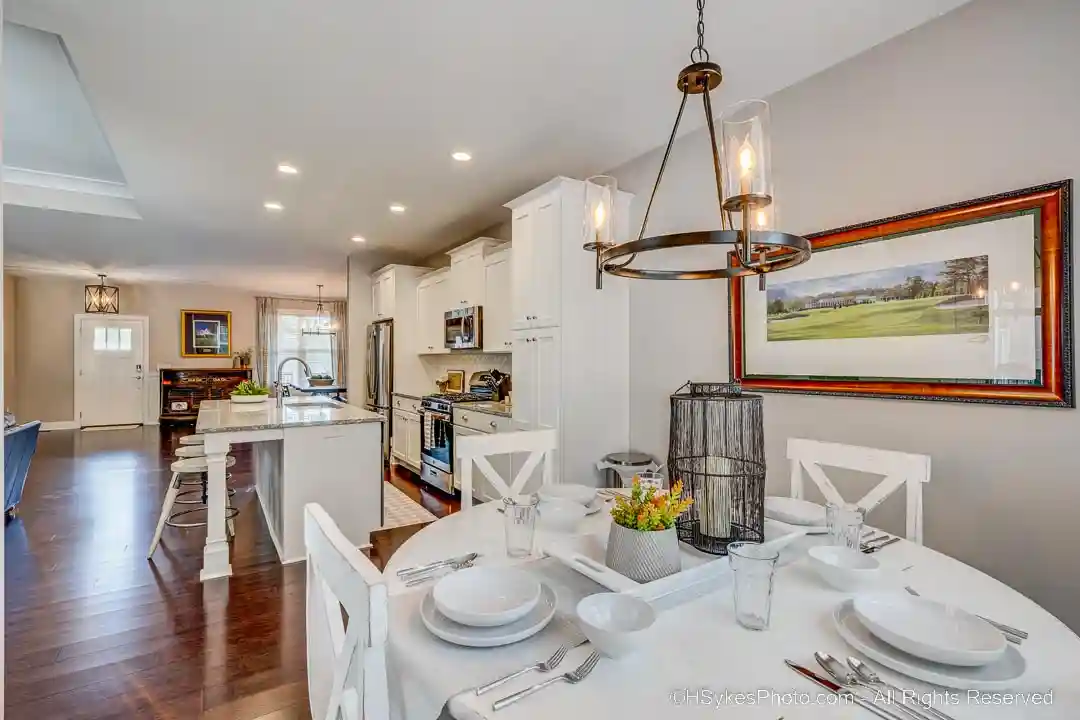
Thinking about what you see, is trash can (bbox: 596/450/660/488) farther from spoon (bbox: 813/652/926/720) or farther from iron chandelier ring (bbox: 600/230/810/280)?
spoon (bbox: 813/652/926/720)

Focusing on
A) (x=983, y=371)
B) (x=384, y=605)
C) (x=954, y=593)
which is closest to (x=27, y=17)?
(x=384, y=605)

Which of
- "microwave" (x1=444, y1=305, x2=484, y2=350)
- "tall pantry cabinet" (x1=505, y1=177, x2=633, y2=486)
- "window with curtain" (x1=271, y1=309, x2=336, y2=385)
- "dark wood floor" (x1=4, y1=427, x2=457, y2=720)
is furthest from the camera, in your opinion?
"window with curtain" (x1=271, y1=309, x2=336, y2=385)

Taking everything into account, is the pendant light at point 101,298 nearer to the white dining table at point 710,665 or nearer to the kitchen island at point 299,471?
the kitchen island at point 299,471

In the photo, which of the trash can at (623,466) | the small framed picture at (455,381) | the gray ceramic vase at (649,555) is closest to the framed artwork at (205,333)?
the small framed picture at (455,381)

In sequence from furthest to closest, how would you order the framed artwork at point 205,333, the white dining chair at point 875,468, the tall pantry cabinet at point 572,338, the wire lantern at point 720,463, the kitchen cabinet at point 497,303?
1. the framed artwork at point 205,333
2. the kitchen cabinet at point 497,303
3. the tall pantry cabinet at point 572,338
4. the white dining chair at point 875,468
5. the wire lantern at point 720,463

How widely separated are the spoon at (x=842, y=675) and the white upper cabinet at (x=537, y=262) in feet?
8.55

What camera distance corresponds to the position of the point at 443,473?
4.64 metres

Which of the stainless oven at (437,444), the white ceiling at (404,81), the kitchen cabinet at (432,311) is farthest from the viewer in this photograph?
the kitchen cabinet at (432,311)

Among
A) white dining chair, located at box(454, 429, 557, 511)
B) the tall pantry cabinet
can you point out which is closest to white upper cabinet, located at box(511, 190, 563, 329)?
the tall pantry cabinet

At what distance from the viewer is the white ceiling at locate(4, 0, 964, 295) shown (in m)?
2.02

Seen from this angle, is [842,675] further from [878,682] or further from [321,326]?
[321,326]

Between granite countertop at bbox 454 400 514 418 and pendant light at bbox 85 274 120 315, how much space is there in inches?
326

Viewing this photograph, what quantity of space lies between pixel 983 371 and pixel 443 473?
3838 millimetres

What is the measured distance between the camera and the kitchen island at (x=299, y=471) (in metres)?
2.99
